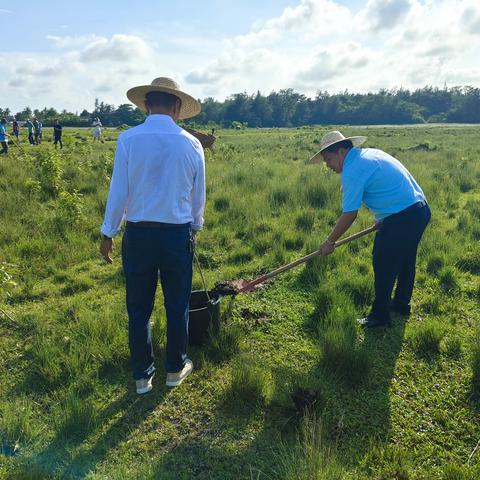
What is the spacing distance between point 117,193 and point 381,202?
8.07ft

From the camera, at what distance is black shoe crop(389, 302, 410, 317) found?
4.52 metres

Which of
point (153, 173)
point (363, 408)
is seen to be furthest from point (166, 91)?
point (363, 408)

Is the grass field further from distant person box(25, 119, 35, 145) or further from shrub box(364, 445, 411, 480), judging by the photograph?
distant person box(25, 119, 35, 145)

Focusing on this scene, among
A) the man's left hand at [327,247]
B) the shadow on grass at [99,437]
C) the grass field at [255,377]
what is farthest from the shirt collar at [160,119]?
the shadow on grass at [99,437]

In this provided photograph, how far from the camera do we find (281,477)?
2447 millimetres

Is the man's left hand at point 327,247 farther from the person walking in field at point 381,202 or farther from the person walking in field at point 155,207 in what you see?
the person walking in field at point 155,207

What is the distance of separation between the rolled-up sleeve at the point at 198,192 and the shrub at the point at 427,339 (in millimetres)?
2401

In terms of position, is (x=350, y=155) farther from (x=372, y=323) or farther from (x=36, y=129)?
(x=36, y=129)

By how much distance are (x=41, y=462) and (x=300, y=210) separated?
6390 millimetres

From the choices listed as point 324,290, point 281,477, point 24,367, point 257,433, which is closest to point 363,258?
point 324,290

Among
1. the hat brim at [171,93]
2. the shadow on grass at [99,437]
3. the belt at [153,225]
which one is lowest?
the shadow on grass at [99,437]

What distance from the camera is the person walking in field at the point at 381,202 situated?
12.2 feet

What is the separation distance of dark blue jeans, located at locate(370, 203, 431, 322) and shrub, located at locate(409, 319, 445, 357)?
13.8 inches

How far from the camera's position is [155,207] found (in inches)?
112
